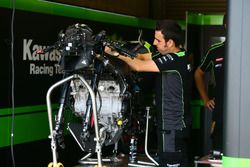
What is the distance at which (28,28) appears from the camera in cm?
483

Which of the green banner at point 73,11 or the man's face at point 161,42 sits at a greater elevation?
the green banner at point 73,11

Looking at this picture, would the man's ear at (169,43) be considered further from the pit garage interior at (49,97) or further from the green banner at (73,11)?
the green banner at (73,11)

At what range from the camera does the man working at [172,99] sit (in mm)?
4422

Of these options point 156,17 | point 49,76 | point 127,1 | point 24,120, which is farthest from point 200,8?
point 24,120

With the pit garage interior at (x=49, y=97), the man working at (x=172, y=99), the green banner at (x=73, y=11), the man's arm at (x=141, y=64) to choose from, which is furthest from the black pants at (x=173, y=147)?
the green banner at (x=73, y=11)

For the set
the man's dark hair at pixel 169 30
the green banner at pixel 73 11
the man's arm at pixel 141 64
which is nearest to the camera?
the man's arm at pixel 141 64

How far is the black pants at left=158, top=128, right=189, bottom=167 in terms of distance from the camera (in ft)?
14.7

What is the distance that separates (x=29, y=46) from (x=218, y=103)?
2066mm

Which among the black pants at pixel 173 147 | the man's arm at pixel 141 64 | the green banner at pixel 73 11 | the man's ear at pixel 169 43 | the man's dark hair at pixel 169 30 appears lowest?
the black pants at pixel 173 147

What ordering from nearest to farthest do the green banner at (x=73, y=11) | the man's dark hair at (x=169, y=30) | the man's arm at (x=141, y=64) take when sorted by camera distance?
1. the man's arm at (x=141, y=64)
2. the man's dark hair at (x=169, y=30)
3. the green banner at (x=73, y=11)

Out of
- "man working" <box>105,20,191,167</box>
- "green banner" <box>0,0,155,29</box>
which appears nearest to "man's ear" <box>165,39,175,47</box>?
"man working" <box>105,20,191,167</box>

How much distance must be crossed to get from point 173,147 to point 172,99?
43cm

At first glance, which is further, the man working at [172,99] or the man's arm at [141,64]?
the man working at [172,99]

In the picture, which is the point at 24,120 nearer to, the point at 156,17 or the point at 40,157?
the point at 40,157
